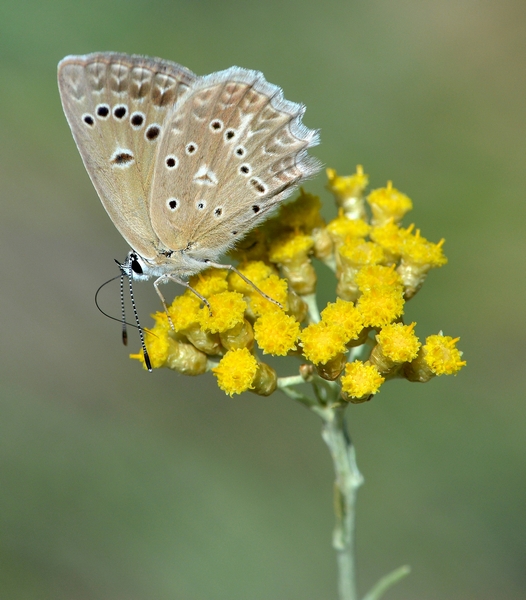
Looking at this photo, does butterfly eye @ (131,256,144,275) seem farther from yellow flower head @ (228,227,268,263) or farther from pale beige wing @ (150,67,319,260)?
yellow flower head @ (228,227,268,263)

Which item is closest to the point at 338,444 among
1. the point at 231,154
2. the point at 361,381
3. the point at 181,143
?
the point at 361,381

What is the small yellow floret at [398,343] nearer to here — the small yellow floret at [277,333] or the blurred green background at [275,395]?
the small yellow floret at [277,333]

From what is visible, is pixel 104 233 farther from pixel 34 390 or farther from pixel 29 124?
pixel 34 390

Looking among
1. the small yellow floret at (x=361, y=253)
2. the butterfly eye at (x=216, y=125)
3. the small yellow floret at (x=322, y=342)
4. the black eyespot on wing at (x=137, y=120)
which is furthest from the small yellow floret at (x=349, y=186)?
the black eyespot on wing at (x=137, y=120)

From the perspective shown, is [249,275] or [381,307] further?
[249,275]

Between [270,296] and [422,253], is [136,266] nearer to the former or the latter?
[270,296]

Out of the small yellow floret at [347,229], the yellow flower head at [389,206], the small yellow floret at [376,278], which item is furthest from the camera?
the yellow flower head at [389,206]
